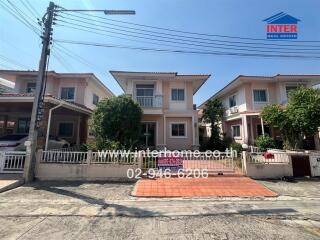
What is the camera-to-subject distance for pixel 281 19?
9633mm

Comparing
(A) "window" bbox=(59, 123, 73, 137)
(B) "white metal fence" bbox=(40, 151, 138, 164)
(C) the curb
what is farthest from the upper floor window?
(C) the curb

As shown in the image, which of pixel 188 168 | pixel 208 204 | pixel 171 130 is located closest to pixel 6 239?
pixel 208 204

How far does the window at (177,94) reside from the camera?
15609 millimetres

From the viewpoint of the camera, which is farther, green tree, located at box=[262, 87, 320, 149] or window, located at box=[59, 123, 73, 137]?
window, located at box=[59, 123, 73, 137]

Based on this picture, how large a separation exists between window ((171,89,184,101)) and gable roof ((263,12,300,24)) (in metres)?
7.68

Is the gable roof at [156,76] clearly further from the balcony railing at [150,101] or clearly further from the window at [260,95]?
the window at [260,95]

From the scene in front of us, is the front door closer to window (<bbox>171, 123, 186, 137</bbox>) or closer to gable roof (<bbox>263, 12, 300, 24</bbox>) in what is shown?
window (<bbox>171, 123, 186, 137</bbox>)

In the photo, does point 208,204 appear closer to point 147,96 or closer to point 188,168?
point 188,168

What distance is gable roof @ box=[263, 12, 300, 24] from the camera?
9.49 meters

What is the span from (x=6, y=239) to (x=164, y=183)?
5290 mm

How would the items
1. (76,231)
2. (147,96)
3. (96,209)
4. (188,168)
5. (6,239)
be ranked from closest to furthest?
1. (6,239)
2. (76,231)
3. (96,209)
4. (188,168)
5. (147,96)

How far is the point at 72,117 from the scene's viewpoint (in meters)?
15.8

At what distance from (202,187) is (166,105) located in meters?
8.95

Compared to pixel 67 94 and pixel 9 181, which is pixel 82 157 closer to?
pixel 9 181
